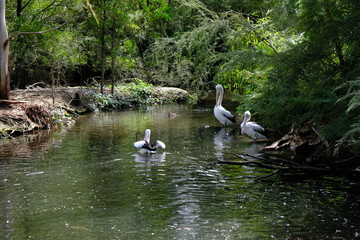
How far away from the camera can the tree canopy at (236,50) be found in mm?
10328

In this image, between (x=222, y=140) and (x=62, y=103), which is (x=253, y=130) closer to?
(x=222, y=140)

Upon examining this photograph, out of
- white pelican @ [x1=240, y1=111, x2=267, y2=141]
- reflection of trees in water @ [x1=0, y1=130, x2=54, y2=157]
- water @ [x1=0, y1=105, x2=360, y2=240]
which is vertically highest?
white pelican @ [x1=240, y1=111, x2=267, y2=141]

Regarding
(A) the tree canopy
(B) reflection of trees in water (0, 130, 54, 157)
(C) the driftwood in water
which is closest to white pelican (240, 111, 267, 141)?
(A) the tree canopy

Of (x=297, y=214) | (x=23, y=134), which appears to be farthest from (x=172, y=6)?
(x=297, y=214)

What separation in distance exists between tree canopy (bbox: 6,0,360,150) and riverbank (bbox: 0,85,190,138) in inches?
40.8

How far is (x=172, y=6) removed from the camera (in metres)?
36.7

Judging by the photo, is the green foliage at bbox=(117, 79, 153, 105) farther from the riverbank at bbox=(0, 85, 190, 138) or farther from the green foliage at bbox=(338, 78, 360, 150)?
the green foliage at bbox=(338, 78, 360, 150)

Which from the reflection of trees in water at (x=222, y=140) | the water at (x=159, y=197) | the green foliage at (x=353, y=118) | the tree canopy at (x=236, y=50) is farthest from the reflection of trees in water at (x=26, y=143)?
the green foliage at (x=353, y=118)

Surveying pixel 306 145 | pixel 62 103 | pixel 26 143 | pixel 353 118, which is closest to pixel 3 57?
pixel 26 143

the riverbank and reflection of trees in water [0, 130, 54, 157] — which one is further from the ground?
the riverbank

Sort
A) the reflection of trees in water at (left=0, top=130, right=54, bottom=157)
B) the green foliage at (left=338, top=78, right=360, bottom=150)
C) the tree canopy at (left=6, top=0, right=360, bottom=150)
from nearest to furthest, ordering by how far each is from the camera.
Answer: the green foliage at (left=338, top=78, right=360, bottom=150) < the tree canopy at (left=6, top=0, right=360, bottom=150) < the reflection of trees in water at (left=0, top=130, right=54, bottom=157)

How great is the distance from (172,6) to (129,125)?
789 inches

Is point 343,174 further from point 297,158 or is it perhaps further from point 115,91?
point 115,91

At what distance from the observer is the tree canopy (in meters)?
10.3
